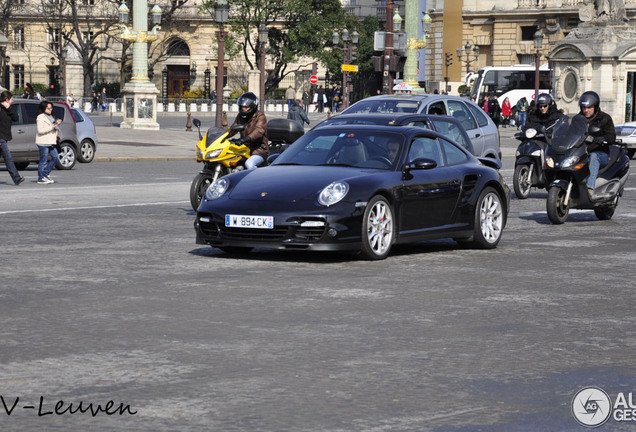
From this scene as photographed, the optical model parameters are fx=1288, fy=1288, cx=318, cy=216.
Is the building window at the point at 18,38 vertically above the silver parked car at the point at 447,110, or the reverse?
the building window at the point at 18,38

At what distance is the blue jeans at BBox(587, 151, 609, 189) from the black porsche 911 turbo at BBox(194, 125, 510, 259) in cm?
328

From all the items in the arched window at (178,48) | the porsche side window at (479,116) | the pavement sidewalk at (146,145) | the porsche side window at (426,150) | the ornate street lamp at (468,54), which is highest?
the arched window at (178,48)

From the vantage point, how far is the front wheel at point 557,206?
16.2 metres

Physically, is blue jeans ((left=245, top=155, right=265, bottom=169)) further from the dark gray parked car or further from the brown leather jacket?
the dark gray parked car

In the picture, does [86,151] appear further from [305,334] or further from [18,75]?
[18,75]

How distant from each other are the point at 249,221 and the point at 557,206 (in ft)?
19.6

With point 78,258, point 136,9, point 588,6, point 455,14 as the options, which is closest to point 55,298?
point 78,258

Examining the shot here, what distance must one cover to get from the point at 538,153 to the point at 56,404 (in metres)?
15.1

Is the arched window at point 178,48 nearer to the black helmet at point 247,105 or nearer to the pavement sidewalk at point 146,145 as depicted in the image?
the pavement sidewalk at point 146,145

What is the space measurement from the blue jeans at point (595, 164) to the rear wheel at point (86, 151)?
1593cm

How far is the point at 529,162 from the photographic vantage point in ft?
67.2

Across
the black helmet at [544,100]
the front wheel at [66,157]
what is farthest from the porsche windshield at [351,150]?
the front wheel at [66,157]

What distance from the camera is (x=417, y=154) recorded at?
12.8 meters

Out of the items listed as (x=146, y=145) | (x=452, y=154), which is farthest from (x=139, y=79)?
(x=452, y=154)
